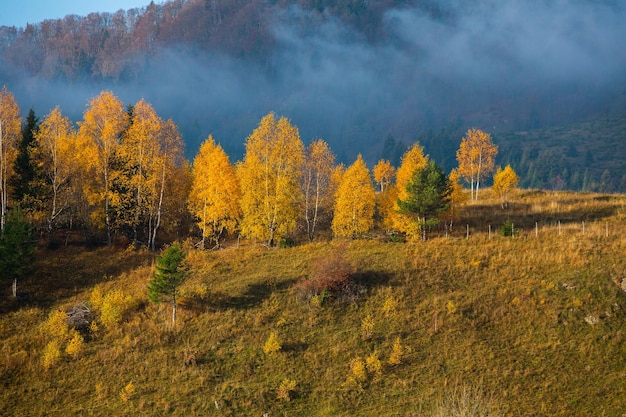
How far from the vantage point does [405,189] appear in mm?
46812

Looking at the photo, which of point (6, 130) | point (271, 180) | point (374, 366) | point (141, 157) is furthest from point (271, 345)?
point (6, 130)

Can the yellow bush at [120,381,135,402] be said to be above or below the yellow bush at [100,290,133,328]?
below

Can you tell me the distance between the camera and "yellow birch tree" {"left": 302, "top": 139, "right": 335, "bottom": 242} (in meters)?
51.9

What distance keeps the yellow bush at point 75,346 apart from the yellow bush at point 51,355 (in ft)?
2.00

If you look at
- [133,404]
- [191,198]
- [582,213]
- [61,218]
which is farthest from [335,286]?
[582,213]

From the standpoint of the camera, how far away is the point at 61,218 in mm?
49438

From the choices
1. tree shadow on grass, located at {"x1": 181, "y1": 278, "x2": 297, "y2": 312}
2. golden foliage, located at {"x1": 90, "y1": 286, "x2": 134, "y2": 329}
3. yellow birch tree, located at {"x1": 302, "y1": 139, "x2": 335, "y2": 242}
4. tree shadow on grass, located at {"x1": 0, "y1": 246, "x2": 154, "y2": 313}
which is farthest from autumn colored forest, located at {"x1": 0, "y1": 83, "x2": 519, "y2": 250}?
golden foliage, located at {"x1": 90, "y1": 286, "x2": 134, "y2": 329}

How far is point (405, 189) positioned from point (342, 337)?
2019cm

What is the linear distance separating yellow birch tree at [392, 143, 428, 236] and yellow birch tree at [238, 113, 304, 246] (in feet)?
34.8

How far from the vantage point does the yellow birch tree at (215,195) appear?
156ft

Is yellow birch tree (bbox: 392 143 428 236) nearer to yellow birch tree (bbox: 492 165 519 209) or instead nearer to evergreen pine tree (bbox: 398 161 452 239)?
evergreen pine tree (bbox: 398 161 452 239)

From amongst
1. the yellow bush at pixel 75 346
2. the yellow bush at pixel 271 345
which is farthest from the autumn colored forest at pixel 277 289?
the yellow bush at pixel 75 346

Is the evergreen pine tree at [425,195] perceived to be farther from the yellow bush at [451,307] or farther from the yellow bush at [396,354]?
the yellow bush at [396,354]

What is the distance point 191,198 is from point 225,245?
629cm
